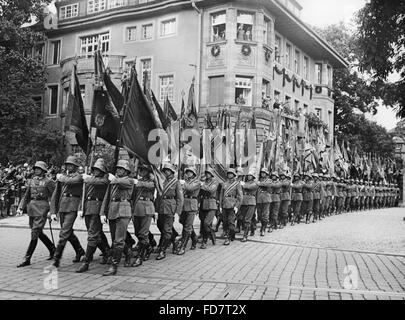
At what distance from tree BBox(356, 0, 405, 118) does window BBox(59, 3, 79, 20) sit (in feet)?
88.3

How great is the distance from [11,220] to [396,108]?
496 inches

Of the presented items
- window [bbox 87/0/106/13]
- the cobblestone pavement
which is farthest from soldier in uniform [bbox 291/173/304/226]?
window [bbox 87/0/106/13]

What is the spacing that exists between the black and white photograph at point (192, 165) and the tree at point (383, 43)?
0.03 m

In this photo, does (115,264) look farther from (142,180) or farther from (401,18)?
(401,18)

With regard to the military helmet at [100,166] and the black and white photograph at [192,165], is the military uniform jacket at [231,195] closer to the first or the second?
the black and white photograph at [192,165]

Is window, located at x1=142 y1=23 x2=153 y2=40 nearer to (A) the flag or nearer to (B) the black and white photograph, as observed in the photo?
(B) the black and white photograph

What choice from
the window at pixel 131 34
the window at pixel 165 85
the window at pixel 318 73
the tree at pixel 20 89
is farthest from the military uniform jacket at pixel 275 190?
the window at pixel 318 73

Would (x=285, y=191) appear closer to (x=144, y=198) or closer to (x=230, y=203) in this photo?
(x=230, y=203)

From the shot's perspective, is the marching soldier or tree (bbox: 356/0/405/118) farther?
the marching soldier

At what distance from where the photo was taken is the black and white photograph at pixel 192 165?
766 centimetres

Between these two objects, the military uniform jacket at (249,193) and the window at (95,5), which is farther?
the window at (95,5)

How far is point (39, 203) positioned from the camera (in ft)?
29.0

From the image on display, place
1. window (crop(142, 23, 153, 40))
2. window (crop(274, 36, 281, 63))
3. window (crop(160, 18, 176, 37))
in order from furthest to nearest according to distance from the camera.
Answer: window (crop(274, 36, 281, 63)) → window (crop(142, 23, 153, 40)) → window (crop(160, 18, 176, 37))

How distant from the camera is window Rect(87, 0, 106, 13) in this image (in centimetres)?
3133
